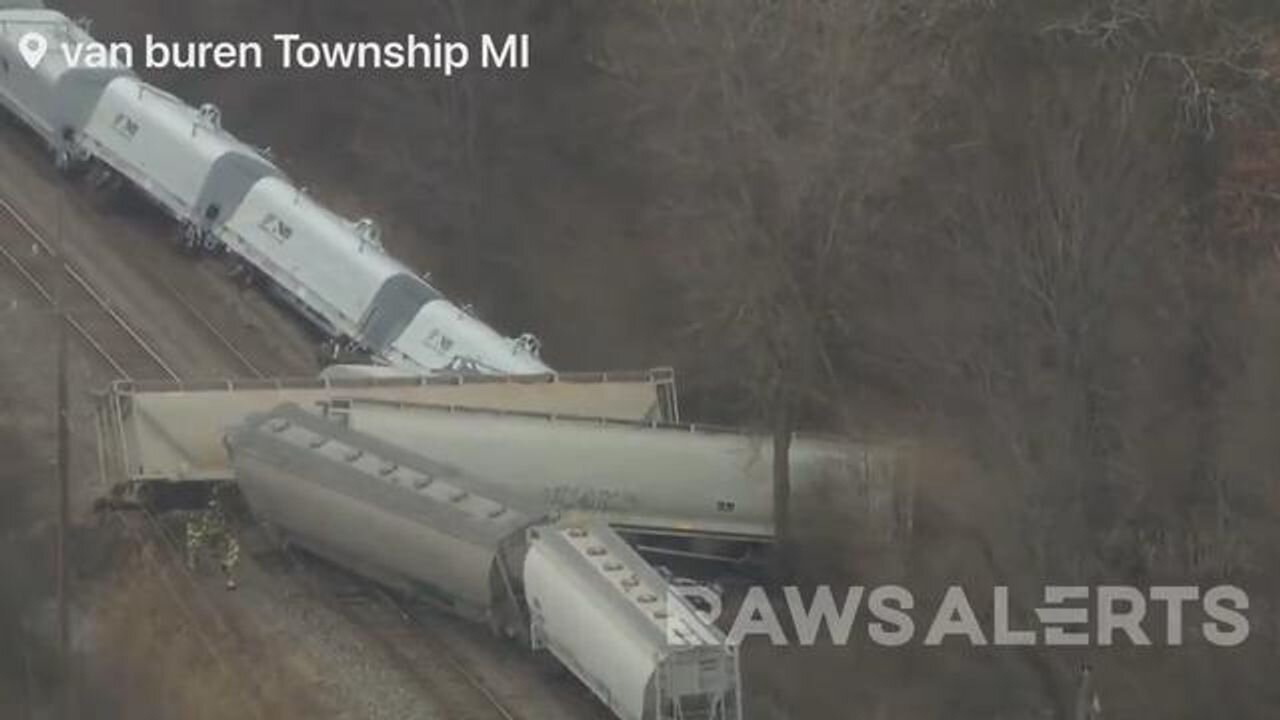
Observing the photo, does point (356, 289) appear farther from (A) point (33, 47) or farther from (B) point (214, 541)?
(A) point (33, 47)

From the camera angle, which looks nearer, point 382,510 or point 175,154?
point 382,510

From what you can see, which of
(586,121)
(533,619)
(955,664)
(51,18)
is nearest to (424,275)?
(586,121)

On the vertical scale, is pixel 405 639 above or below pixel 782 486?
below

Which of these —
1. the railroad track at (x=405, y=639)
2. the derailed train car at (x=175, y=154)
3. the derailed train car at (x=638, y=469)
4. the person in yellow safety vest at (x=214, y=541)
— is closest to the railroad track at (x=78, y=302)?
the derailed train car at (x=175, y=154)

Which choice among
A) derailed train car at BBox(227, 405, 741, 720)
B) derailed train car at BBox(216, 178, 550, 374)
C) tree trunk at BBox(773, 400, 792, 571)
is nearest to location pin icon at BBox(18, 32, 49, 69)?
derailed train car at BBox(216, 178, 550, 374)

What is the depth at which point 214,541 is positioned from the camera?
55.9 ft

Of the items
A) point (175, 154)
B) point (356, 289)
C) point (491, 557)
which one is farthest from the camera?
point (175, 154)

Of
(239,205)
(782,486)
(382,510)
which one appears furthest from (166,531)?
(239,205)

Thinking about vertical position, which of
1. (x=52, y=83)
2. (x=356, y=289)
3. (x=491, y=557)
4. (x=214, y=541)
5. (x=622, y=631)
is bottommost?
(x=214, y=541)

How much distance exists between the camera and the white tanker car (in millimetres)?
20797

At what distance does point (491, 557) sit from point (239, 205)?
10.5m

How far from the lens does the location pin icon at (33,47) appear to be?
2680 cm

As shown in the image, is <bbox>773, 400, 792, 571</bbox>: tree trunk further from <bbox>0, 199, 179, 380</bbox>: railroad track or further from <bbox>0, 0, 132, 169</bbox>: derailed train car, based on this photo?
<bbox>0, 0, 132, 169</bbox>: derailed train car

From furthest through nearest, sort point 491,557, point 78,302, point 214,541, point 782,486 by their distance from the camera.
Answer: point 78,302
point 214,541
point 782,486
point 491,557
